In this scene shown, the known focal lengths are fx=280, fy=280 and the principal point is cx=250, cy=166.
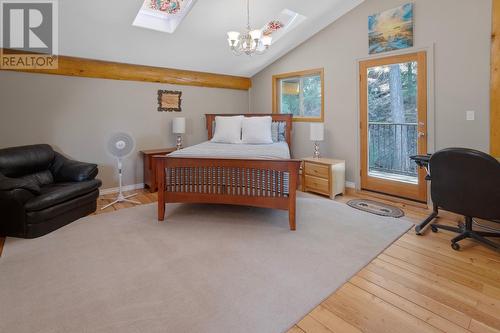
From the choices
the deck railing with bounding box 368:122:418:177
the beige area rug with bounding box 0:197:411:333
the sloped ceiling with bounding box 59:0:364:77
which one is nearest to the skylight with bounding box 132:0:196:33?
the sloped ceiling with bounding box 59:0:364:77

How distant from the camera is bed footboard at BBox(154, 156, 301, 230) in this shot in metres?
3.10

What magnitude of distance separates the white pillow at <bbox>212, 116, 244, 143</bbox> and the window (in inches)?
49.5

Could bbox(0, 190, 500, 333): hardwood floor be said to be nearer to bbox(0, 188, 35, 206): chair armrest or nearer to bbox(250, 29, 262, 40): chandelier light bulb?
bbox(250, 29, 262, 40): chandelier light bulb

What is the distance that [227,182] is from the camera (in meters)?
3.33

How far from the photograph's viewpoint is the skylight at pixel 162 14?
11.9 feet

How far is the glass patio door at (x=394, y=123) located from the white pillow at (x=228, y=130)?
1.99 metres

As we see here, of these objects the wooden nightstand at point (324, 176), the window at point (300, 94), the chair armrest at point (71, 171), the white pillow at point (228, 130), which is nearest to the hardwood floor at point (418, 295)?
the wooden nightstand at point (324, 176)

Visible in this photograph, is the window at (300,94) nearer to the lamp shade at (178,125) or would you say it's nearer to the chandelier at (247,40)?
the chandelier at (247,40)

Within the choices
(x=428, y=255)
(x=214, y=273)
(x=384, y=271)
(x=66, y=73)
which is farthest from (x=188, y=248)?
(x=66, y=73)

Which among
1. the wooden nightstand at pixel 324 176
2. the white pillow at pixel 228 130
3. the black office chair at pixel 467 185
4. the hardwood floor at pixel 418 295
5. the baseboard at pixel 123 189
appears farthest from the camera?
the white pillow at pixel 228 130

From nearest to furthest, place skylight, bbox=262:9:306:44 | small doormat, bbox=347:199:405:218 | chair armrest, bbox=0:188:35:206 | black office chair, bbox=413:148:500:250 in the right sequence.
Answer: black office chair, bbox=413:148:500:250, chair armrest, bbox=0:188:35:206, small doormat, bbox=347:199:405:218, skylight, bbox=262:9:306:44

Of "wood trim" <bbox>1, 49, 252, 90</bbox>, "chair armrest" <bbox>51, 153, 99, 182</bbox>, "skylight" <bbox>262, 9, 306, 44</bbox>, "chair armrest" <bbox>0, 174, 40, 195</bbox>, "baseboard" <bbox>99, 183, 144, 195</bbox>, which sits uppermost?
"skylight" <bbox>262, 9, 306, 44</bbox>

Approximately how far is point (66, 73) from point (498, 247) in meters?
5.40

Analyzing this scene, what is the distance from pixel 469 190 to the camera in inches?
95.0
